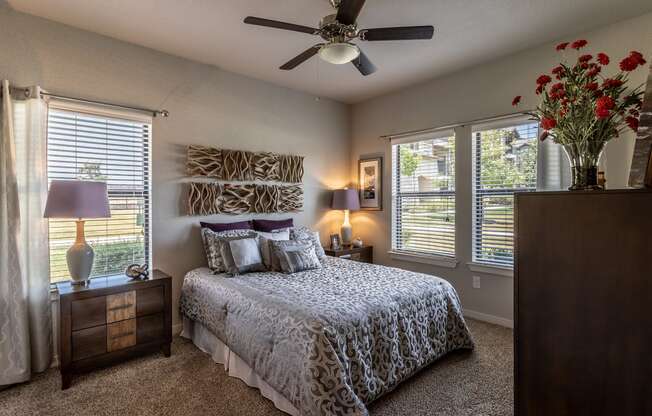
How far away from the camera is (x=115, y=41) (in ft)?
9.43

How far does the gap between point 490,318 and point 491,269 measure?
1.72 ft

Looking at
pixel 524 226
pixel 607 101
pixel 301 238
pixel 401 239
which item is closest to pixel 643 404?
pixel 524 226

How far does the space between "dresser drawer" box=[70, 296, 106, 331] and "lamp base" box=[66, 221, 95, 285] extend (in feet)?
0.70

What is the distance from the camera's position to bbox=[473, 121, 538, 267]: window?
125 inches

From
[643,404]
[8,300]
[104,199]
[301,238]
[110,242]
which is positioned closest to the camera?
[643,404]

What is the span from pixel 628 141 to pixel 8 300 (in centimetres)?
484

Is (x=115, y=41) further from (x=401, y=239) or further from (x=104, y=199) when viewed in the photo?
(x=401, y=239)

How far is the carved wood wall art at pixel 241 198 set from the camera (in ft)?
10.8

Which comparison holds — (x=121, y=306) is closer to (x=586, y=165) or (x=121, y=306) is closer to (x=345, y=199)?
(x=345, y=199)

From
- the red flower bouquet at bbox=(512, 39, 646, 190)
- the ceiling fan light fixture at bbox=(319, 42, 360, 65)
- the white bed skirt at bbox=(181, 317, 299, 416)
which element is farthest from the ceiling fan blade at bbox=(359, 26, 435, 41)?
the white bed skirt at bbox=(181, 317, 299, 416)

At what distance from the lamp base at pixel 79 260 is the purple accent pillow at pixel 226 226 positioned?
3.37ft

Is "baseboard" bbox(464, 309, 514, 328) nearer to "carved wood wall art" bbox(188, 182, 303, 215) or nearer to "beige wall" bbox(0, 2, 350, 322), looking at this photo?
"beige wall" bbox(0, 2, 350, 322)

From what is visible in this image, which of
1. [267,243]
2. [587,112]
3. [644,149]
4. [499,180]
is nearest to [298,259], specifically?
[267,243]

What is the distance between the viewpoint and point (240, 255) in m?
2.93
